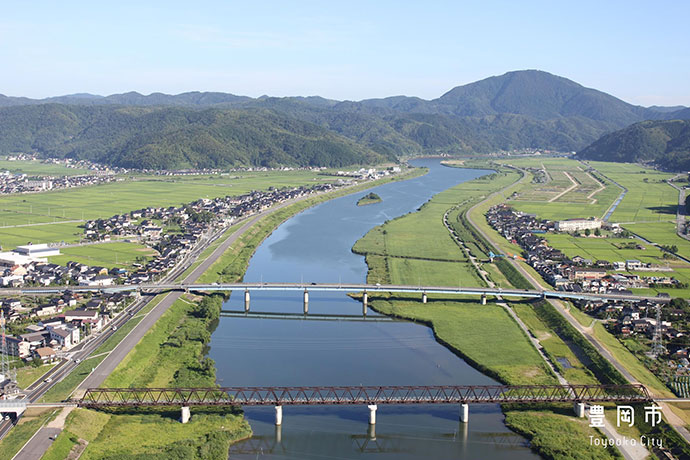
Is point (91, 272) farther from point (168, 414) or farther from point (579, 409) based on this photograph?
point (579, 409)

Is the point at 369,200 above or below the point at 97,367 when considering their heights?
above

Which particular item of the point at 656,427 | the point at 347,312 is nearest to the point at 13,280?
the point at 347,312

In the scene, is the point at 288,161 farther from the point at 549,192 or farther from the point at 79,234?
the point at 79,234

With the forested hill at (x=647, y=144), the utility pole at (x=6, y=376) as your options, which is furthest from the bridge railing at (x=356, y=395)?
the forested hill at (x=647, y=144)

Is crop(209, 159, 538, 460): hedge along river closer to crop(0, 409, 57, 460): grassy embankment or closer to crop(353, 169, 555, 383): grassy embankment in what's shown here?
crop(353, 169, 555, 383): grassy embankment

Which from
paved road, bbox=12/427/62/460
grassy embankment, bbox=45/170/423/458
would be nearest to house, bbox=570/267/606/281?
grassy embankment, bbox=45/170/423/458

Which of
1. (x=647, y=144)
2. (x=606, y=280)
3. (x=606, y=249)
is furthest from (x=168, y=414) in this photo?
(x=647, y=144)
